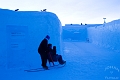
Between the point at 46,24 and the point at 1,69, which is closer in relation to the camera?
the point at 1,69

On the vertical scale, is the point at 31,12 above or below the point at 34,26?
above

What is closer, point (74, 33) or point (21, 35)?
point (21, 35)

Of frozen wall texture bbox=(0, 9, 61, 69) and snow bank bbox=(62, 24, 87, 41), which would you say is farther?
snow bank bbox=(62, 24, 87, 41)

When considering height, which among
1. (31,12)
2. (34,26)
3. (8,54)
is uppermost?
(31,12)

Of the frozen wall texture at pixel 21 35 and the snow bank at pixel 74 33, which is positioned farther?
the snow bank at pixel 74 33

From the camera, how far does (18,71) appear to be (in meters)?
8.02

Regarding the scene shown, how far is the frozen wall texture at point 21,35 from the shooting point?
336 inches

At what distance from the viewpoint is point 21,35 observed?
899 centimetres

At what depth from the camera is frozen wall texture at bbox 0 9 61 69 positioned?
8531mm

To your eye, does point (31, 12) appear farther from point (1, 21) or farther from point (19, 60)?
point (19, 60)

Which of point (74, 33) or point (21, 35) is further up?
point (21, 35)

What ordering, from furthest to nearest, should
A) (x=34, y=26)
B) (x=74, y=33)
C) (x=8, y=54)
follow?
1. (x=74, y=33)
2. (x=34, y=26)
3. (x=8, y=54)

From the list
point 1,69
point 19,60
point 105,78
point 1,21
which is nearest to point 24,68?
point 19,60

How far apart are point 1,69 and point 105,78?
4.99 m
